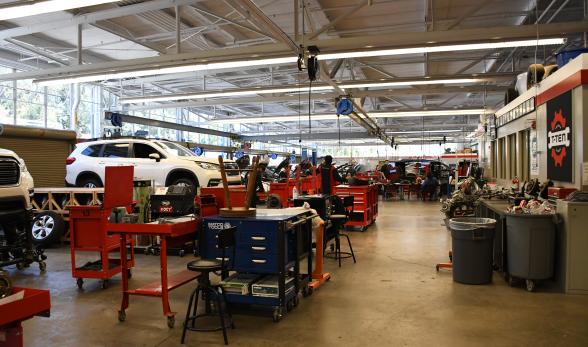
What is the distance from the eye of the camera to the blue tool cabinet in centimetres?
382

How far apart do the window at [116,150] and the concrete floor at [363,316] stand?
163 inches

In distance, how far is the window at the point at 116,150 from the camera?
9609 mm

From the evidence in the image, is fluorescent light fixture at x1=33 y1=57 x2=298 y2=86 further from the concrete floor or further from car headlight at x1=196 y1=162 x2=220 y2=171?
the concrete floor

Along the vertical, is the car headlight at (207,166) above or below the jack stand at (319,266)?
above

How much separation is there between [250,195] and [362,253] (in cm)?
329

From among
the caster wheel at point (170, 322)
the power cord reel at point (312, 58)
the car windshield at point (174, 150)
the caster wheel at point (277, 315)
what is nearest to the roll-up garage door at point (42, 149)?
the car windshield at point (174, 150)

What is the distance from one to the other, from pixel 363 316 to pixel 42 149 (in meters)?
7.42

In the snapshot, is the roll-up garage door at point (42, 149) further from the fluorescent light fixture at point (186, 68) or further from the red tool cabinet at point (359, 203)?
the red tool cabinet at point (359, 203)

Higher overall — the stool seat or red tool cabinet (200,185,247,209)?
red tool cabinet (200,185,247,209)

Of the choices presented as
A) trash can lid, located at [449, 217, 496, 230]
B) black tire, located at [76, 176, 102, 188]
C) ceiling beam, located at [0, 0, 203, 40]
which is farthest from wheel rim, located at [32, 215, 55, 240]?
trash can lid, located at [449, 217, 496, 230]

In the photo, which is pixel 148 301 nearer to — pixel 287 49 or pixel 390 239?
pixel 287 49

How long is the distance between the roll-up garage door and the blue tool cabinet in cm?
539

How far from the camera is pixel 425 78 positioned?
31.0 ft

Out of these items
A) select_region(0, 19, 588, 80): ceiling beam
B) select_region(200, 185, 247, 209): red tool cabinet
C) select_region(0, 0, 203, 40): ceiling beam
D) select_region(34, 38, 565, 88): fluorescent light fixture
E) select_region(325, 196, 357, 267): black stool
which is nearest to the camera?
select_region(200, 185, 247, 209): red tool cabinet
